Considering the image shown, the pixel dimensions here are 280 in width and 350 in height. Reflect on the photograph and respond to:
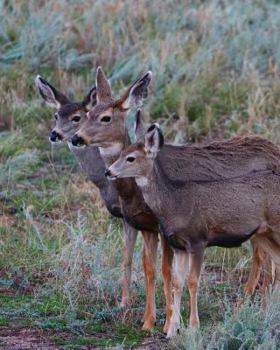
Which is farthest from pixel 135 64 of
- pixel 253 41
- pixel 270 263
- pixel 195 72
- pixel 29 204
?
pixel 270 263

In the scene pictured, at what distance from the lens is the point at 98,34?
56.6 feet

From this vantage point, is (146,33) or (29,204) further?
(146,33)

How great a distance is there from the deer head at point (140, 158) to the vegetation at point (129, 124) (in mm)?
1190

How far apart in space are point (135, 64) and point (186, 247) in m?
7.51

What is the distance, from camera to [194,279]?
9.34 m

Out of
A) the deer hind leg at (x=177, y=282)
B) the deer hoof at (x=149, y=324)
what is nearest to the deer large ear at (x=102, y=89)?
the deer hind leg at (x=177, y=282)

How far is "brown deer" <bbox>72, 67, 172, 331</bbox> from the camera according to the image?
384 inches

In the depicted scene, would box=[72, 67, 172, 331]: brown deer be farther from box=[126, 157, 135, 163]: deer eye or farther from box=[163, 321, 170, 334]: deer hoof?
box=[126, 157, 135, 163]: deer eye

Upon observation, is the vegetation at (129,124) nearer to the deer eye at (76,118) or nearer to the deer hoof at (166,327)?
the deer hoof at (166,327)

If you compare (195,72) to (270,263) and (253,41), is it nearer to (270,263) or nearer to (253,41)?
(253,41)

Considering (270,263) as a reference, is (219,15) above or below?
above

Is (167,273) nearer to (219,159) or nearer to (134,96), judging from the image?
(219,159)

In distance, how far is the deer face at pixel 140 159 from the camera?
9.34 m

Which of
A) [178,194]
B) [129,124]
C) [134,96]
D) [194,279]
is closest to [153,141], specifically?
[178,194]
